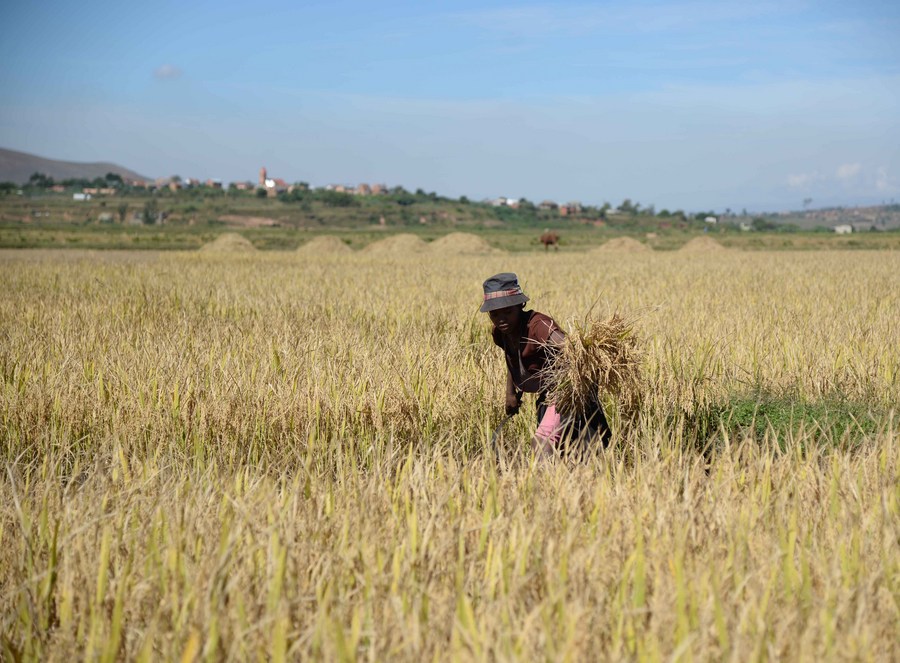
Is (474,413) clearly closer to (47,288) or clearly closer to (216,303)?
(216,303)

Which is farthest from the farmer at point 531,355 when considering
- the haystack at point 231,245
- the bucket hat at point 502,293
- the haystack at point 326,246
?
the haystack at point 326,246

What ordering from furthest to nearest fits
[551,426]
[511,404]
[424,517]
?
[511,404] → [551,426] → [424,517]

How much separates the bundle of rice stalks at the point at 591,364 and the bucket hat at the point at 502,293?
0.31 metres

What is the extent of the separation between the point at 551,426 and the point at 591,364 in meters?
0.36

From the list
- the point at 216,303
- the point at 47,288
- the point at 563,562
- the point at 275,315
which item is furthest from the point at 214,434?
the point at 47,288

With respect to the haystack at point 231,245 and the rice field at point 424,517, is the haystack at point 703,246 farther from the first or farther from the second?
the rice field at point 424,517

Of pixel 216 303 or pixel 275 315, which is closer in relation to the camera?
pixel 275 315

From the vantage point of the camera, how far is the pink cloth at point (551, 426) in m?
Answer: 4.01

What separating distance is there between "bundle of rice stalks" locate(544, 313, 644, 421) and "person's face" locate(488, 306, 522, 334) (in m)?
0.25

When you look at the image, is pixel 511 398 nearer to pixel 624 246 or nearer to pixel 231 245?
pixel 231 245

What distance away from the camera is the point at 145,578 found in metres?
2.35

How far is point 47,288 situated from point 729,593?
39.9 feet

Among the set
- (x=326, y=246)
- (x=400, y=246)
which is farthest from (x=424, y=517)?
(x=326, y=246)

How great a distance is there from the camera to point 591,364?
12.9ft
